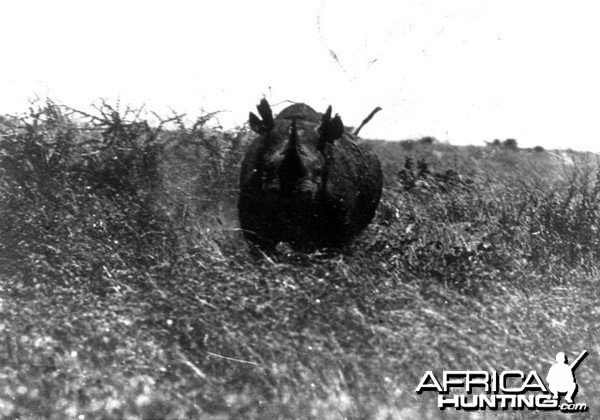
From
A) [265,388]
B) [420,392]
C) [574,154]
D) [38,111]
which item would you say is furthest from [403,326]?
[574,154]

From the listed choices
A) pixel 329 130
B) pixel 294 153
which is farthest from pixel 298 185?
pixel 329 130

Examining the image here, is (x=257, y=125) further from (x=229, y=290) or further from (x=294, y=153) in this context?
(x=229, y=290)

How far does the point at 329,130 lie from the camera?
7.91 meters

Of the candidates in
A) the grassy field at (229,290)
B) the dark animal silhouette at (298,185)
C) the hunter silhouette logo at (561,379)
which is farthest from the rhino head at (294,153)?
the hunter silhouette logo at (561,379)

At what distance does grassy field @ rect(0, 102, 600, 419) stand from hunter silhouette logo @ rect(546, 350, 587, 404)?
0.15 meters

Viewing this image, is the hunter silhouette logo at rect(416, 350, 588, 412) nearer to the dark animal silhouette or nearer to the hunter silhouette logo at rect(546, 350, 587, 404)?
the hunter silhouette logo at rect(546, 350, 587, 404)

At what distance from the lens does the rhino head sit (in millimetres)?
7250

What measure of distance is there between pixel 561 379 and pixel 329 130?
3198 millimetres

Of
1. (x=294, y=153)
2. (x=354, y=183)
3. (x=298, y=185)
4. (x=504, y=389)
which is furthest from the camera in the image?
(x=354, y=183)

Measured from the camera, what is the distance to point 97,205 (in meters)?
8.44

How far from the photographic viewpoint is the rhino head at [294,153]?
23.8 feet

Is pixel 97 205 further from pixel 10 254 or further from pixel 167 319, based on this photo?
pixel 167 319

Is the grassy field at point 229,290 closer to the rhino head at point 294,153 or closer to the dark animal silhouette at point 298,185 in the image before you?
the dark animal silhouette at point 298,185

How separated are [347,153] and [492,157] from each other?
737cm
